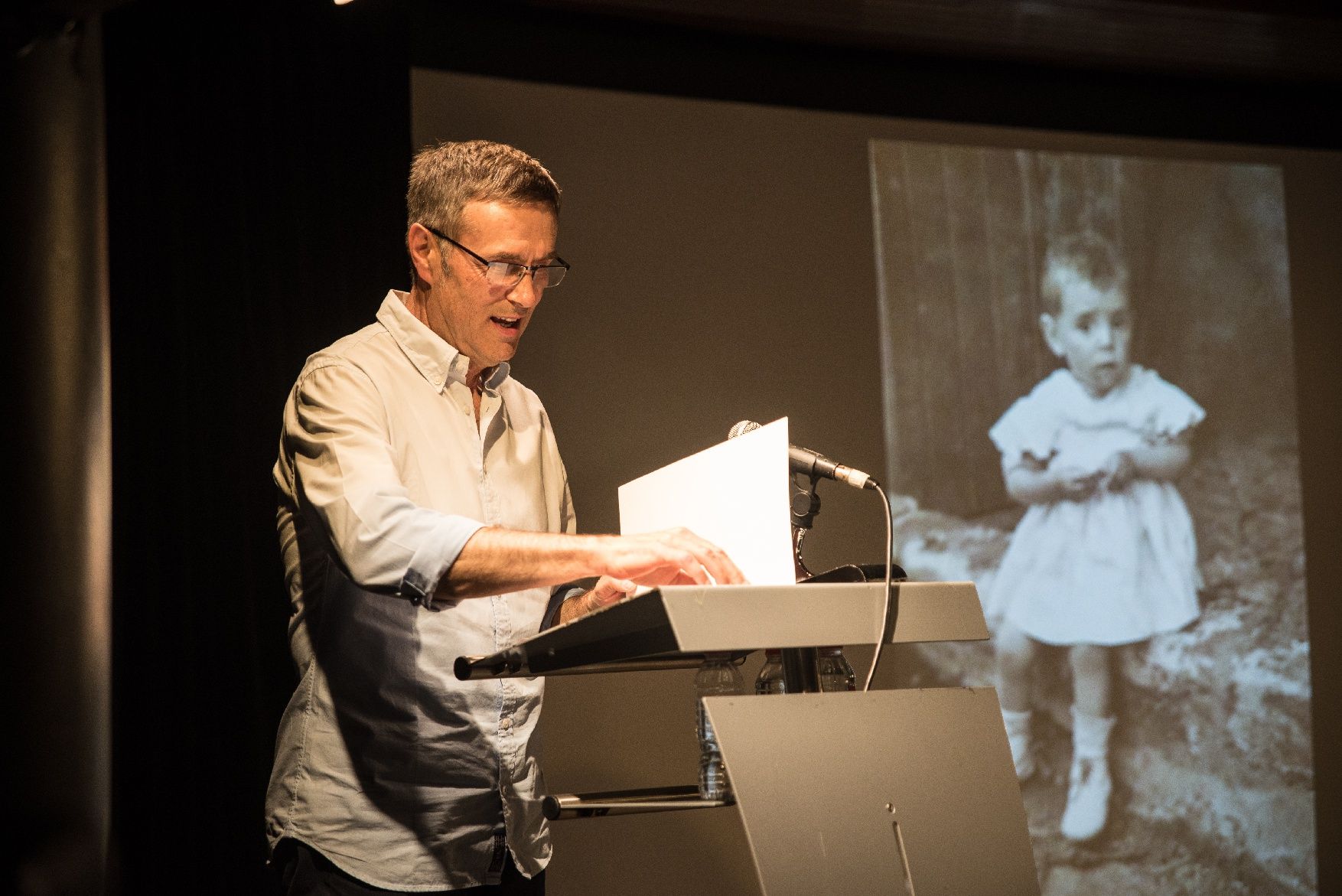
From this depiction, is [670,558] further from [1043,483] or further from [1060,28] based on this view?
→ [1060,28]

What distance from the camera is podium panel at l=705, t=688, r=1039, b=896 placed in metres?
1.20

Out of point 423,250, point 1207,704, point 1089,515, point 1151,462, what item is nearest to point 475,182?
point 423,250

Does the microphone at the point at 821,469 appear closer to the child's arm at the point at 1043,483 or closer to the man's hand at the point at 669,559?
the man's hand at the point at 669,559

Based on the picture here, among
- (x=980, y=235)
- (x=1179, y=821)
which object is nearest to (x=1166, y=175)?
(x=980, y=235)

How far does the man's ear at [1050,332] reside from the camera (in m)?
3.85

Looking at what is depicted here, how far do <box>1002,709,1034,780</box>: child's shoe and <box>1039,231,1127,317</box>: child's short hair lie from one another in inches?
50.9

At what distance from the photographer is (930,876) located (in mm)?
1258

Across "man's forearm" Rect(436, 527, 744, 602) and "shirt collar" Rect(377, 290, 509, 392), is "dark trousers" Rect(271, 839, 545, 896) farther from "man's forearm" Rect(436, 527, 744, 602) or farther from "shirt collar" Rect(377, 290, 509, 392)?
"shirt collar" Rect(377, 290, 509, 392)

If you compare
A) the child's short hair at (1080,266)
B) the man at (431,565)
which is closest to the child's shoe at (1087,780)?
the child's short hair at (1080,266)

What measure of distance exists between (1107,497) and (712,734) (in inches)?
113

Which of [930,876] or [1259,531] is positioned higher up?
[1259,531]

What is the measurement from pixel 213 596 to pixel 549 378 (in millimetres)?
1116

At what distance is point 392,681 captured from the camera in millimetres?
1688

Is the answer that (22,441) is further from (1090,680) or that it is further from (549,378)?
(1090,680)
